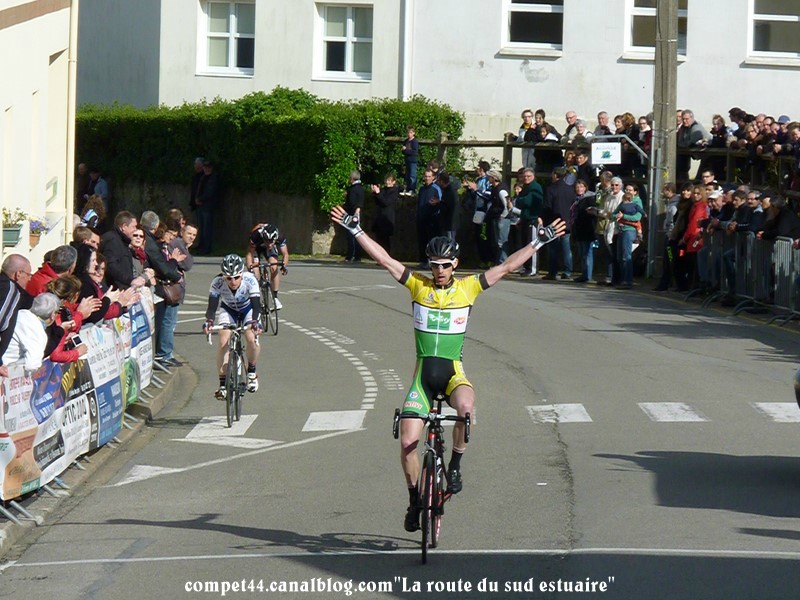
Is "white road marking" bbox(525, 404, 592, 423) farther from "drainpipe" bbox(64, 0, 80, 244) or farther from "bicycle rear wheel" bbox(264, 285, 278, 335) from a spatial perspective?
"drainpipe" bbox(64, 0, 80, 244)

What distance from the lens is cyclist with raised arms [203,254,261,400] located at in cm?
1645

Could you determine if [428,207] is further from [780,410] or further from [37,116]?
[780,410]

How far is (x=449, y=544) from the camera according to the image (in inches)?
408

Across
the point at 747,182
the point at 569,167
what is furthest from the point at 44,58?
the point at 747,182

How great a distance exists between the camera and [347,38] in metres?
38.7

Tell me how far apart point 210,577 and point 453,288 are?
2776 mm

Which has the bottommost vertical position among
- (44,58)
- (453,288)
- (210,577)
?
(210,577)

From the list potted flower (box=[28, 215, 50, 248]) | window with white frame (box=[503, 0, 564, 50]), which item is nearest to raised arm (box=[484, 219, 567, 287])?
potted flower (box=[28, 215, 50, 248])

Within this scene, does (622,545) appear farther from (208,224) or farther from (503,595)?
(208,224)

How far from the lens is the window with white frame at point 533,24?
3691 cm

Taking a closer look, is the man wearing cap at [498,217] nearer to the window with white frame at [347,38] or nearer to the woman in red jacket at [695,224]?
the woman in red jacket at [695,224]

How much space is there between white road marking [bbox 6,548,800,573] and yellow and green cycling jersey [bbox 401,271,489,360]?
1453 millimetres

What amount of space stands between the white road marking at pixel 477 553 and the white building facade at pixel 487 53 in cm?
2743

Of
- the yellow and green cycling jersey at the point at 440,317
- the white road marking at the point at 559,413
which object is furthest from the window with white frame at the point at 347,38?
the yellow and green cycling jersey at the point at 440,317
